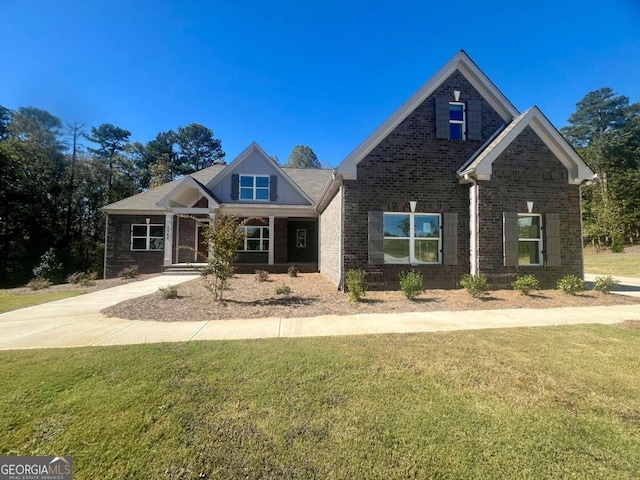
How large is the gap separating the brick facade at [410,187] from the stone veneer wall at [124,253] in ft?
41.9

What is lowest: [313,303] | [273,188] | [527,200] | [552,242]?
[313,303]

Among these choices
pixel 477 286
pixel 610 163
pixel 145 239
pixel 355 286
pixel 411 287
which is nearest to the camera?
pixel 355 286

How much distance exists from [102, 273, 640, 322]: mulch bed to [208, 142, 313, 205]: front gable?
27.6 feet

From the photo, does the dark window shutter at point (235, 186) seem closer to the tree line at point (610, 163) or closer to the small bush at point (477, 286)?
the small bush at point (477, 286)

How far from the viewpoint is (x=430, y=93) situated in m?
10.3

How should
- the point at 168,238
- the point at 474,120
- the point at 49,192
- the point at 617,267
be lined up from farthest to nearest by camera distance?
1. the point at 49,192
2. the point at 617,267
3. the point at 168,238
4. the point at 474,120

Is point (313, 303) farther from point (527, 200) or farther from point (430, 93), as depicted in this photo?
point (430, 93)

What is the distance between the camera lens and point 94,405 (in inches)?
116

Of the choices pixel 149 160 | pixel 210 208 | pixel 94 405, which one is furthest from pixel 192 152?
pixel 94 405

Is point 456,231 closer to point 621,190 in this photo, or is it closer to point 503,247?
point 503,247

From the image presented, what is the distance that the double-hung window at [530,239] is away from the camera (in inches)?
390

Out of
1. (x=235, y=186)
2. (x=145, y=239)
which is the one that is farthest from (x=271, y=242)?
(x=145, y=239)

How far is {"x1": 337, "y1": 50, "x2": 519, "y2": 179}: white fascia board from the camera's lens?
9719 millimetres

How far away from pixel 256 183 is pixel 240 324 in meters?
12.8
